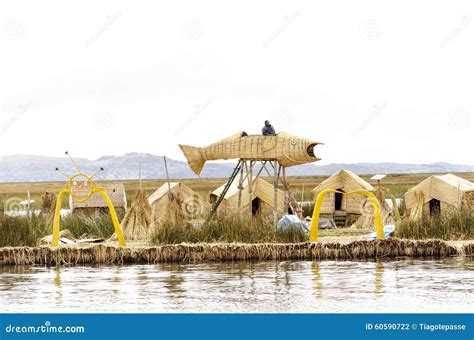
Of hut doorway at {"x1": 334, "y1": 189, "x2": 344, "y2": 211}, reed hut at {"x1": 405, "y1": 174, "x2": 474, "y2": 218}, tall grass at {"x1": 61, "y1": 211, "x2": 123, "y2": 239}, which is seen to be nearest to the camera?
tall grass at {"x1": 61, "y1": 211, "x2": 123, "y2": 239}

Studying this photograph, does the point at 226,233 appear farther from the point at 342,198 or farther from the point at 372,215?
the point at 342,198

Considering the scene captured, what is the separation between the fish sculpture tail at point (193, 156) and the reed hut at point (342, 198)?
5041 millimetres

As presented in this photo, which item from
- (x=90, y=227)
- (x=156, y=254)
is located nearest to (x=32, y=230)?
(x=156, y=254)

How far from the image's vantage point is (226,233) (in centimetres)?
1612

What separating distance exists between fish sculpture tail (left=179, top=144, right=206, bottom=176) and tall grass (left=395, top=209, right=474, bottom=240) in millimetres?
4359

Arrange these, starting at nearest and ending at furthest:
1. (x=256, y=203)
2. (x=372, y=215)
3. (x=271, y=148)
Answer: (x=271, y=148) < (x=372, y=215) < (x=256, y=203)

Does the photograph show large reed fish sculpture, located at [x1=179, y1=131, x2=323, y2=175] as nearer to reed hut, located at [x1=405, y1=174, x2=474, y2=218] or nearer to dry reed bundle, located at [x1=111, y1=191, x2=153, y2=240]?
dry reed bundle, located at [x1=111, y1=191, x2=153, y2=240]

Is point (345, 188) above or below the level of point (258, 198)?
above

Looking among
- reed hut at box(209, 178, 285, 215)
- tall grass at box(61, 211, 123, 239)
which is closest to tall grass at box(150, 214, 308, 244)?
tall grass at box(61, 211, 123, 239)

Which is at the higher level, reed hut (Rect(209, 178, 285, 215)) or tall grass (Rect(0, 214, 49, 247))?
reed hut (Rect(209, 178, 285, 215))

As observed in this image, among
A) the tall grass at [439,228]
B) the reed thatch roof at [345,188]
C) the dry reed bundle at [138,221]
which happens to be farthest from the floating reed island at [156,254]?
the reed thatch roof at [345,188]

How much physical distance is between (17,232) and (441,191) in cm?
999

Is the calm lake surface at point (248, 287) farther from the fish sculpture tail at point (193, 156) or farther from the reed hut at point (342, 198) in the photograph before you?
the reed hut at point (342, 198)

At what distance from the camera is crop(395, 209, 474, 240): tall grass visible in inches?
658
